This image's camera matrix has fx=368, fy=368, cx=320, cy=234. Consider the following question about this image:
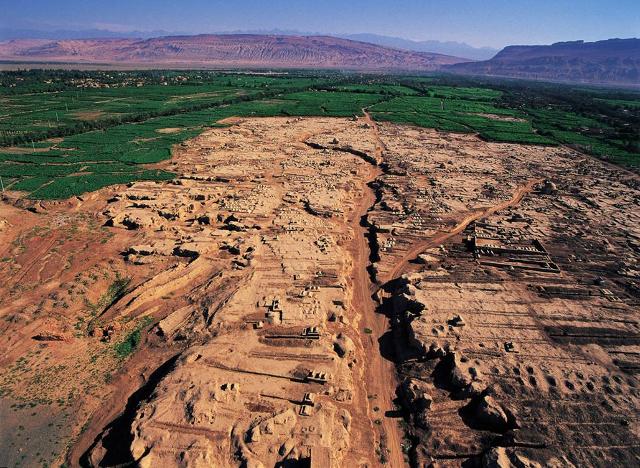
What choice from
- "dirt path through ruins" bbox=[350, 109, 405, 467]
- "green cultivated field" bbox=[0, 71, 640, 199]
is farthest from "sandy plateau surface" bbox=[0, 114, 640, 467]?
"green cultivated field" bbox=[0, 71, 640, 199]

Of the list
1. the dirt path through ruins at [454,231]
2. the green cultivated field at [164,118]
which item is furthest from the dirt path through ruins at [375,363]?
the green cultivated field at [164,118]

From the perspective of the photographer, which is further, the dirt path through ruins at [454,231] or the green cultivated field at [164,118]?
the green cultivated field at [164,118]

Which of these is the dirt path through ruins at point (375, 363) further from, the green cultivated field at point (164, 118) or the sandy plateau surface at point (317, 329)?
the green cultivated field at point (164, 118)

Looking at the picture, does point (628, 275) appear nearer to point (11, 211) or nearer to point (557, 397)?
point (557, 397)

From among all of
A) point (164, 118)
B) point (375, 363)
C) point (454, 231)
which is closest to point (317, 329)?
point (375, 363)

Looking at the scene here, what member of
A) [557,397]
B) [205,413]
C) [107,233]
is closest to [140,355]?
[205,413]

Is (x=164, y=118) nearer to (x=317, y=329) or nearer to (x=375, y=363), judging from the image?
(x=317, y=329)
